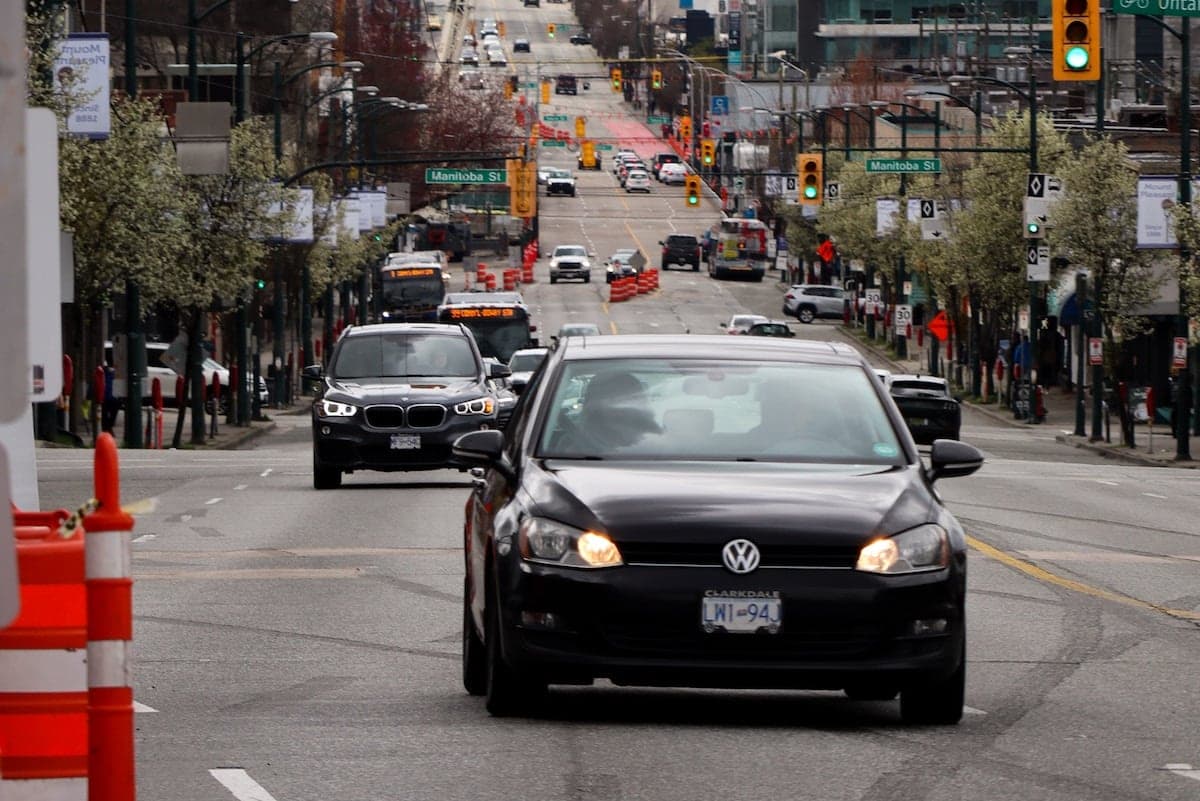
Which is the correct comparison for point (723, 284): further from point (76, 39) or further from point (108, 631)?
point (108, 631)

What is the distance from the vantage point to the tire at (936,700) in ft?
32.9

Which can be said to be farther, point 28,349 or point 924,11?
point 924,11

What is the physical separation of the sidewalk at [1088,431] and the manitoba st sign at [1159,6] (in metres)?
14.8

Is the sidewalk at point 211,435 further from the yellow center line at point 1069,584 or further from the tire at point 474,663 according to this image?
the tire at point 474,663

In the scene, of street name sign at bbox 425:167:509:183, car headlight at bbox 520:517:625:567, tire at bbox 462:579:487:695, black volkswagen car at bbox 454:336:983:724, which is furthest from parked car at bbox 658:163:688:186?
car headlight at bbox 520:517:625:567

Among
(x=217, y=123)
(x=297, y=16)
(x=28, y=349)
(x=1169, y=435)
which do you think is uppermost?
(x=297, y=16)

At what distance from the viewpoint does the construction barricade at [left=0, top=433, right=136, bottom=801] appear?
230 inches

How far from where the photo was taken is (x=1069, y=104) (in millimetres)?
110750

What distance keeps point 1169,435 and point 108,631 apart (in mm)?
51681

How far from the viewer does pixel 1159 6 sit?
29562 mm

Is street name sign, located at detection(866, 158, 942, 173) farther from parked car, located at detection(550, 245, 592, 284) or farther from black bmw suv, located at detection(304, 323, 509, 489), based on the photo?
parked car, located at detection(550, 245, 592, 284)

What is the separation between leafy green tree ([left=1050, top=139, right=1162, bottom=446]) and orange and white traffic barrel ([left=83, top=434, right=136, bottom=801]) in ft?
157

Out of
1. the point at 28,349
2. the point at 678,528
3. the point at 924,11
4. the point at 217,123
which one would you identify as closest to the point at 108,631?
the point at 28,349

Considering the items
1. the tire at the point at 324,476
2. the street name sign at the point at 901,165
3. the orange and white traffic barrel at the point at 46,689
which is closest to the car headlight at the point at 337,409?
the tire at the point at 324,476
